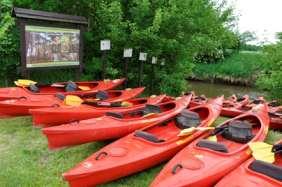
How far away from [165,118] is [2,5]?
562cm

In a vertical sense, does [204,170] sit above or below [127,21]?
below

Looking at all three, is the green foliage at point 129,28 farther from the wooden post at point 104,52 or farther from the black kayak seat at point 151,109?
the black kayak seat at point 151,109

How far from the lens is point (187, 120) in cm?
575

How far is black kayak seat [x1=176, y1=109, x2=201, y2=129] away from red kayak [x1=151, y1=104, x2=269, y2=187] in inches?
13.3

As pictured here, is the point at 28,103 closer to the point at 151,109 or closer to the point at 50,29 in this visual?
the point at 151,109

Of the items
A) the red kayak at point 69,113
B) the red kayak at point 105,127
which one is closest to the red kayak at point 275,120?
the red kayak at point 105,127

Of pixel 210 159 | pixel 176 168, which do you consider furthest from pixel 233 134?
pixel 176 168

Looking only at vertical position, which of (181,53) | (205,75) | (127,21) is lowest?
(205,75)

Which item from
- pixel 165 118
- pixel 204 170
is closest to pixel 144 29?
pixel 165 118

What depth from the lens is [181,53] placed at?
11.1 m

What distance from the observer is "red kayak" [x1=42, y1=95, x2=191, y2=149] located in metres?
4.96

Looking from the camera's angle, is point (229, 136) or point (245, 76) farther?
point (245, 76)

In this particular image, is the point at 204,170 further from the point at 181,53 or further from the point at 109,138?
the point at 181,53

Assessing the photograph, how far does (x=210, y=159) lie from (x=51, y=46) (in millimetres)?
5323
